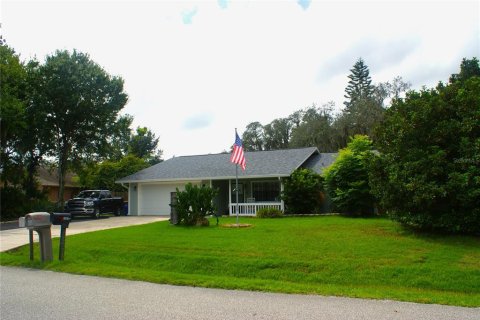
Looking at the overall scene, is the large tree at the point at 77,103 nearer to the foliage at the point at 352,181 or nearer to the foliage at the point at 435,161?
the foliage at the point at 352,181

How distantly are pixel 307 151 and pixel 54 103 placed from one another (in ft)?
59.3

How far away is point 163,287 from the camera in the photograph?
8195mm

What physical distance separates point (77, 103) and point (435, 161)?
25150 mm

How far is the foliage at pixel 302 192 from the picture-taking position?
2162cm

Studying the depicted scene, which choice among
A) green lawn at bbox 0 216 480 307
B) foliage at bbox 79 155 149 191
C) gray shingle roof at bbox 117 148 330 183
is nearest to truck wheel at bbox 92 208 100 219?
gray shingle roof at bbox 117 148 330 183

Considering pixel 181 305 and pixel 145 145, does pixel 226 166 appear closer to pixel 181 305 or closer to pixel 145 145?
pixel 181 305

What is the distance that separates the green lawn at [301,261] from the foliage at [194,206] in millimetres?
2570

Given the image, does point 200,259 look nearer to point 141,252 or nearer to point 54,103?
point 141,252

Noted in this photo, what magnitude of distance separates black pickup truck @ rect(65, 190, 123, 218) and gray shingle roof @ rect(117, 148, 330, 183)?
5.62 feet

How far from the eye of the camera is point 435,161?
1177 centimetres

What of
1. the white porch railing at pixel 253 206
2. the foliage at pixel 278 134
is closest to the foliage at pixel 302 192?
the white porch railing at pixel 253 206

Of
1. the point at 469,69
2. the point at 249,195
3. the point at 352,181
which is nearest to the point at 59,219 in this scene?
the point at 352,181

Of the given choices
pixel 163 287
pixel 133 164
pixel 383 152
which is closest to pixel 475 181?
pixel 383 152

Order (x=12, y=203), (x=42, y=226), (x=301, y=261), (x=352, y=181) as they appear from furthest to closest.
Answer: (x=12, y=203) < (x=352, y=181) < (x=42, y=226) < (x=301, y=261)
